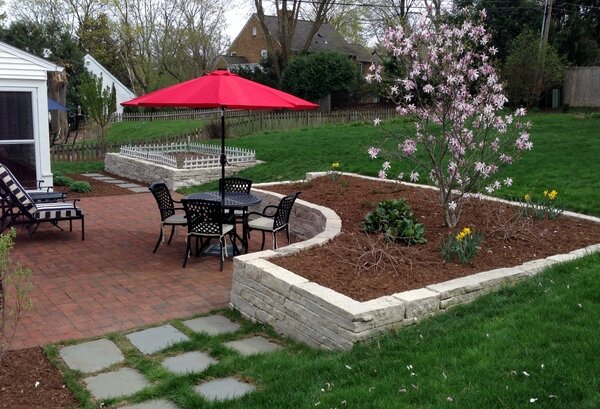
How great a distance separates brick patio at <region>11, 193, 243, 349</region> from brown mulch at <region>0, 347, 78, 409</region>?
279mm

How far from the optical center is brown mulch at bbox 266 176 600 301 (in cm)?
484

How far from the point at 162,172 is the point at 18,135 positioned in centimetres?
322

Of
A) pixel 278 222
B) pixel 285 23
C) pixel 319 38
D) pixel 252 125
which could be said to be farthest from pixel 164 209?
pixel 319 38

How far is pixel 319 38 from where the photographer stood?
48750 mm

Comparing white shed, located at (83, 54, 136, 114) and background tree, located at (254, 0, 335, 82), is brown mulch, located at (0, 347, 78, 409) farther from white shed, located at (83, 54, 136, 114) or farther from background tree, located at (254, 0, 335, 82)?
white shed, located at (83, 54, 136, 114)

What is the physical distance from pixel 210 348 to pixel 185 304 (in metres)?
1.17

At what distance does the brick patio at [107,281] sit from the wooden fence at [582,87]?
21.3 meters

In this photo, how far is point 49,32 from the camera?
3506cm

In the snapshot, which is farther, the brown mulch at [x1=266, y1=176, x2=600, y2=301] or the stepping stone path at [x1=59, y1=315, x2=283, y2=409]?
the brown mulch at [x1=266, y1=176, x2=600, y2=301]

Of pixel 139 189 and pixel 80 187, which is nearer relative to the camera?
pixel 80 187

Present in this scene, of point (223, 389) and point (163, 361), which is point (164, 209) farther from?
point (223, 389)

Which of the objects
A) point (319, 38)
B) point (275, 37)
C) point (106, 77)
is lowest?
point (106, 77)

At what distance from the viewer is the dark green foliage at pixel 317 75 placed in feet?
103

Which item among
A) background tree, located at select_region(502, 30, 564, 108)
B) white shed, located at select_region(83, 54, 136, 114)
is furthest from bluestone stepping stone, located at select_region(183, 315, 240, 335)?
white shed, located at select_region(83, 54, 136, 114)
